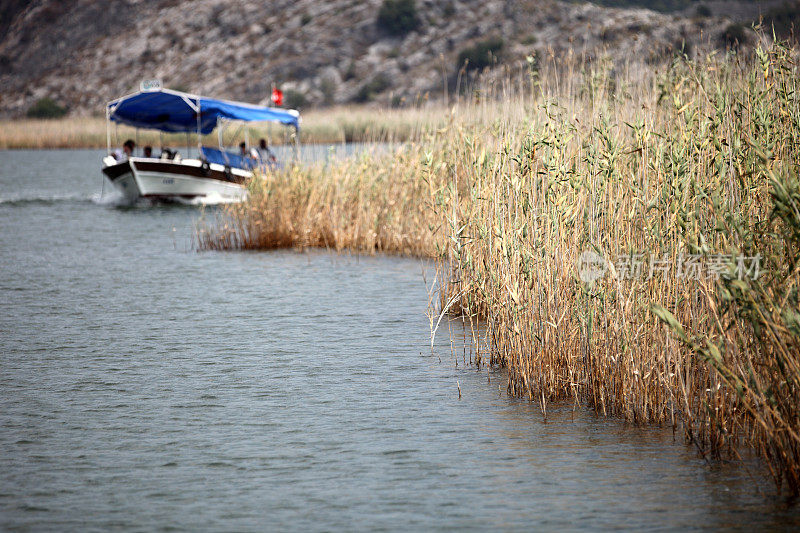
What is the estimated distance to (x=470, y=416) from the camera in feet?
24.1

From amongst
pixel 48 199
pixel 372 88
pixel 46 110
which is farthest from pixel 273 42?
pixel 48 199

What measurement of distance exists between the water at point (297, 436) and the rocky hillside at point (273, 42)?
63087 millimetres

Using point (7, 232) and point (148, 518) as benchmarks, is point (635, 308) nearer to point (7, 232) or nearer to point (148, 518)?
point (148, 518)

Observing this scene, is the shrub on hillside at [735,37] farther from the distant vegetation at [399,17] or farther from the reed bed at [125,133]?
the distant vegetation at [399,17]

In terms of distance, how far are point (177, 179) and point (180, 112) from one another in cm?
306

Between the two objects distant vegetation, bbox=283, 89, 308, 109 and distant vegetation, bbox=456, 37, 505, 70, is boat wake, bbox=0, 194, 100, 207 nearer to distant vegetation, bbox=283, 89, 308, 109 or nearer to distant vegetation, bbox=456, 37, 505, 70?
distant vegetation, bbox=456, 37, 505, 70

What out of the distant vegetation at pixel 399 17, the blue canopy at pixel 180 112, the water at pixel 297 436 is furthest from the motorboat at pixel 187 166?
the distant vegetation at pixel 399 17

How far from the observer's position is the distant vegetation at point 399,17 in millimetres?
88062

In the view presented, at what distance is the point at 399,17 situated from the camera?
3487 inches

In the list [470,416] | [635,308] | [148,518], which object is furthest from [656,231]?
[148,518]

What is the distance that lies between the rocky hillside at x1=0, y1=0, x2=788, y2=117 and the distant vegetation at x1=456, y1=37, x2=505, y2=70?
0.29m

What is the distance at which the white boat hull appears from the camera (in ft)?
91.2

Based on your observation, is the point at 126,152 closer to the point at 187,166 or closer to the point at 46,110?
the point at 187,166

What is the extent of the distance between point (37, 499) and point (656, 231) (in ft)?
13.8
